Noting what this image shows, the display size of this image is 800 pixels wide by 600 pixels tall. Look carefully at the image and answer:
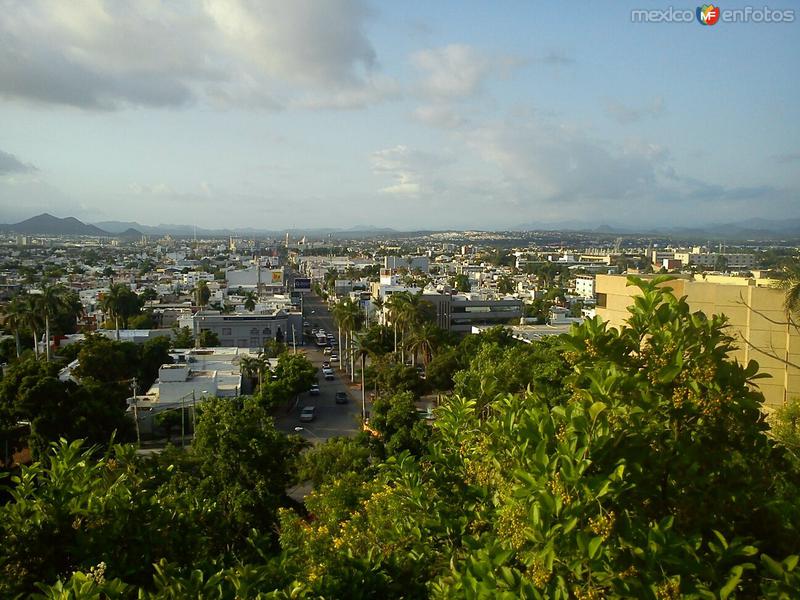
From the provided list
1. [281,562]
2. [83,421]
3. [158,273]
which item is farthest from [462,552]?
[158,273]

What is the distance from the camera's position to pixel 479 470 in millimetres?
4934

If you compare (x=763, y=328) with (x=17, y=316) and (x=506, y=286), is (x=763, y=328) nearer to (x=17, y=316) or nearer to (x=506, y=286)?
(x=17, y=316)

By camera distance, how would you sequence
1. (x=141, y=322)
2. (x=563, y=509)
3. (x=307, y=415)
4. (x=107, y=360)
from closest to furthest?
1. (x=563, y=509)
2. (x=307, y=415)
3. (x=107, y=360)
4. (x=141, y=322)

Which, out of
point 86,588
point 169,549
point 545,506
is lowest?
point 169,549

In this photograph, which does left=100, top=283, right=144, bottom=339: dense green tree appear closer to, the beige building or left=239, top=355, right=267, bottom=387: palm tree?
left=239, top=355, right=267, bottom=387: palm tree

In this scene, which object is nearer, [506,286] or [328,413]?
[328,413]

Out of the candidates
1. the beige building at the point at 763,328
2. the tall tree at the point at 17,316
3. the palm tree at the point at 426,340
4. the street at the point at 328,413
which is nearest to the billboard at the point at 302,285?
the street at the point at 328,413

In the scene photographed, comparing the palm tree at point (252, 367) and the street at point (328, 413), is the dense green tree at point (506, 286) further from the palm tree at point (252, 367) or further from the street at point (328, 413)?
the palm tree at point (252, 367)

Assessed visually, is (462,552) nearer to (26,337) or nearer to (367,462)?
(367,462)

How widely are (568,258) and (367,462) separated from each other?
133163 millimetres

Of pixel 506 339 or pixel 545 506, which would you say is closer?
pixel 545 506

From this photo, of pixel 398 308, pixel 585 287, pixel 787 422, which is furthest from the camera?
pixel 585 287

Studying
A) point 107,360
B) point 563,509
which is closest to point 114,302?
point 107,360

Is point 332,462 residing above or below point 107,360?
above
